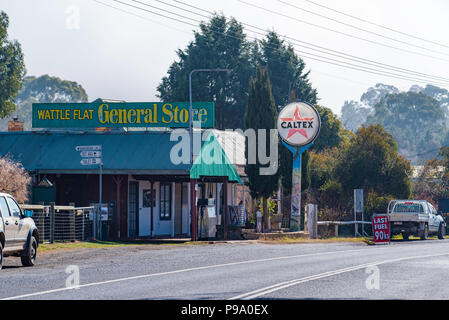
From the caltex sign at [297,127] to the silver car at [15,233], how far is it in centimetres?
1997

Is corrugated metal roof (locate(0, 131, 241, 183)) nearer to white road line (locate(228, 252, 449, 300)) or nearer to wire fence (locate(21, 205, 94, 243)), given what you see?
wire fence (locate(21, 205, 94, 243))

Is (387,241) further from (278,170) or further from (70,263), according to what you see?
(70,263)

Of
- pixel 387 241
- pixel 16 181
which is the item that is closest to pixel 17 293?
pixel 16 181

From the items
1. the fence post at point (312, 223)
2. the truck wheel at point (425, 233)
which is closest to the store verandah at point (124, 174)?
the fence post at point (312, 223)

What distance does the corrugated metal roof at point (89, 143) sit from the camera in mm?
36719

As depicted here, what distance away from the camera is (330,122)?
77625 mm

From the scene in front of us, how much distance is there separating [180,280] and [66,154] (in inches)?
876

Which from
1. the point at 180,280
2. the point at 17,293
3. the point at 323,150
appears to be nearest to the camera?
the point at 17,293

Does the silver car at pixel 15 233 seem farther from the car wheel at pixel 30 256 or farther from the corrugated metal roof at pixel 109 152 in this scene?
the corrugated metal roof at pixel 109 152

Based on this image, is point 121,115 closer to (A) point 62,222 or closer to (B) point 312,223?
(A) point 62,222

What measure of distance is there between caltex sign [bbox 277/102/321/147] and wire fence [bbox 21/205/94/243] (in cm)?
1118

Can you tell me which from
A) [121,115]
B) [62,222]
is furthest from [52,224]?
[121,115]

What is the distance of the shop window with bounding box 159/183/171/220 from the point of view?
41156mm

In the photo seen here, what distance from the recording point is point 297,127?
39.9 m
